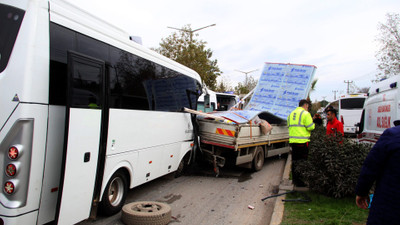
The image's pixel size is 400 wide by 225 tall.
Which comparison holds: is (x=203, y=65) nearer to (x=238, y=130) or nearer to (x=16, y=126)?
(x=238, y=130)

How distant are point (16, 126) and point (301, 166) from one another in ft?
16.5

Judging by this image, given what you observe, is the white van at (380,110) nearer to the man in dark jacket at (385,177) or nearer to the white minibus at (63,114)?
the man in dark jacket at (385,177)

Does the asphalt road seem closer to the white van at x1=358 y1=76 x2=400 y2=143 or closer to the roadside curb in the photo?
the roadside curb

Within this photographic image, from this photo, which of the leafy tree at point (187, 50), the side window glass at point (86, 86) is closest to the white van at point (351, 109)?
the leafy tree at point (187, 50)

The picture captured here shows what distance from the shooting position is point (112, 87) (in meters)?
4.64

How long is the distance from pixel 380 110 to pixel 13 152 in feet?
23.0

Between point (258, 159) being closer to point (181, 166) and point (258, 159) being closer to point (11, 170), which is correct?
point (181, 166)

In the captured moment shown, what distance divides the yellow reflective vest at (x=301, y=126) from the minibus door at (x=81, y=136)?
4332 millimetres

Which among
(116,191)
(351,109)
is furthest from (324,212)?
(351,109)

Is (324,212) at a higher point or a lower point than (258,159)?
lower

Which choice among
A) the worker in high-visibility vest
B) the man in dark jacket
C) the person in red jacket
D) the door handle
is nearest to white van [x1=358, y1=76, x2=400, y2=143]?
the person in red jacket

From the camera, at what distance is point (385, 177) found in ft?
7.61

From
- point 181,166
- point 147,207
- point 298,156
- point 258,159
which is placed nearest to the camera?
point 147,207

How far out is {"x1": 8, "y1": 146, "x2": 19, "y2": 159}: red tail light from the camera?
3125mm
